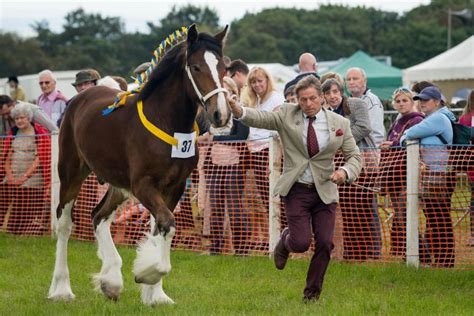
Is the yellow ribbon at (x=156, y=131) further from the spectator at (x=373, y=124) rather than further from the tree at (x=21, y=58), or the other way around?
the tree at (x=21, y=58)

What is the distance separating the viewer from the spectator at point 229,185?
10.6 m

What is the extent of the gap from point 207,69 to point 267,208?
3.71 meters

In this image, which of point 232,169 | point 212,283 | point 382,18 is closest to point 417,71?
point 232,169

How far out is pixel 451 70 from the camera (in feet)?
73.3

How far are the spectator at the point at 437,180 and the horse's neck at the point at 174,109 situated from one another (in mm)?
2971

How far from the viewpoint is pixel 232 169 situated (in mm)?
10656

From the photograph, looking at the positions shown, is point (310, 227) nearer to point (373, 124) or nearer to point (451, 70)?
point (373, 124)

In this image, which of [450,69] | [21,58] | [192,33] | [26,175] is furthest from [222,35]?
[21,58]

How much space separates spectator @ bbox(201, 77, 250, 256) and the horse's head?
322 cm

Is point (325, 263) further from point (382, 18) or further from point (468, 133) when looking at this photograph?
point (382, 18)

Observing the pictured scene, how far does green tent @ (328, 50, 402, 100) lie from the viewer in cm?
2570

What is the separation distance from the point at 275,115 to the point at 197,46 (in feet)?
3.05

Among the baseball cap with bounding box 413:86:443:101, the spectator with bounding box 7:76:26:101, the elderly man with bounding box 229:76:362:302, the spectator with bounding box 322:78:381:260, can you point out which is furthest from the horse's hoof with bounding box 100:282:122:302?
the spectator with bounding box 7:76:26:101

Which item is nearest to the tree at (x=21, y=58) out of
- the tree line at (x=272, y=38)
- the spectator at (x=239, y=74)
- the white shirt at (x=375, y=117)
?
the tree line at (x=272, y=38)
